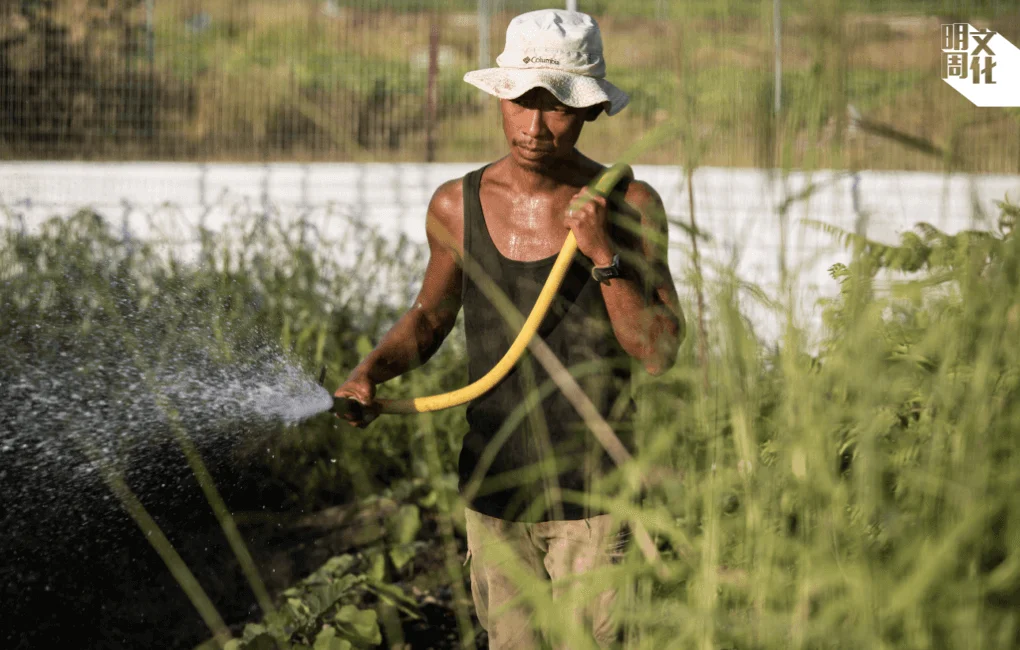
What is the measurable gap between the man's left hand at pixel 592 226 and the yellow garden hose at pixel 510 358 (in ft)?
0.09

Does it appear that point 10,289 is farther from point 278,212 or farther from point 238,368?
point 238,368

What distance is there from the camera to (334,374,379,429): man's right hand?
2268mm

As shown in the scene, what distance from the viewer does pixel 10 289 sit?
17.5 ft

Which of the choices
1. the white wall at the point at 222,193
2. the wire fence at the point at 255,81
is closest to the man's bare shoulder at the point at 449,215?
the wire fence at the point at 255,81

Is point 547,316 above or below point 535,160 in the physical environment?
below


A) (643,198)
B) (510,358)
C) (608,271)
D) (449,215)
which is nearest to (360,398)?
(510,358)

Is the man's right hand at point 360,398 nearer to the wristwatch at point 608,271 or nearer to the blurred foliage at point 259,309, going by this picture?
the wristwatch at point 608,271

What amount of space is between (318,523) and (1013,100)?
3.11 meters

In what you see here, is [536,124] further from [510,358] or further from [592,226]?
[510,358]

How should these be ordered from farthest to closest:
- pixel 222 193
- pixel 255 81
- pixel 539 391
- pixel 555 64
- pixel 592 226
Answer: pixel 255 81 < pixel 222 193 < pixel 539 391 < pixel 555 64 < pixel 592 226

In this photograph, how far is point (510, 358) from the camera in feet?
7.18

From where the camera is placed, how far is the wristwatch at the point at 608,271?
204cm

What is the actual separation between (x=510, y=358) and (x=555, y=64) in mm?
583

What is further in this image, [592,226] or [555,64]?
[555,64]
